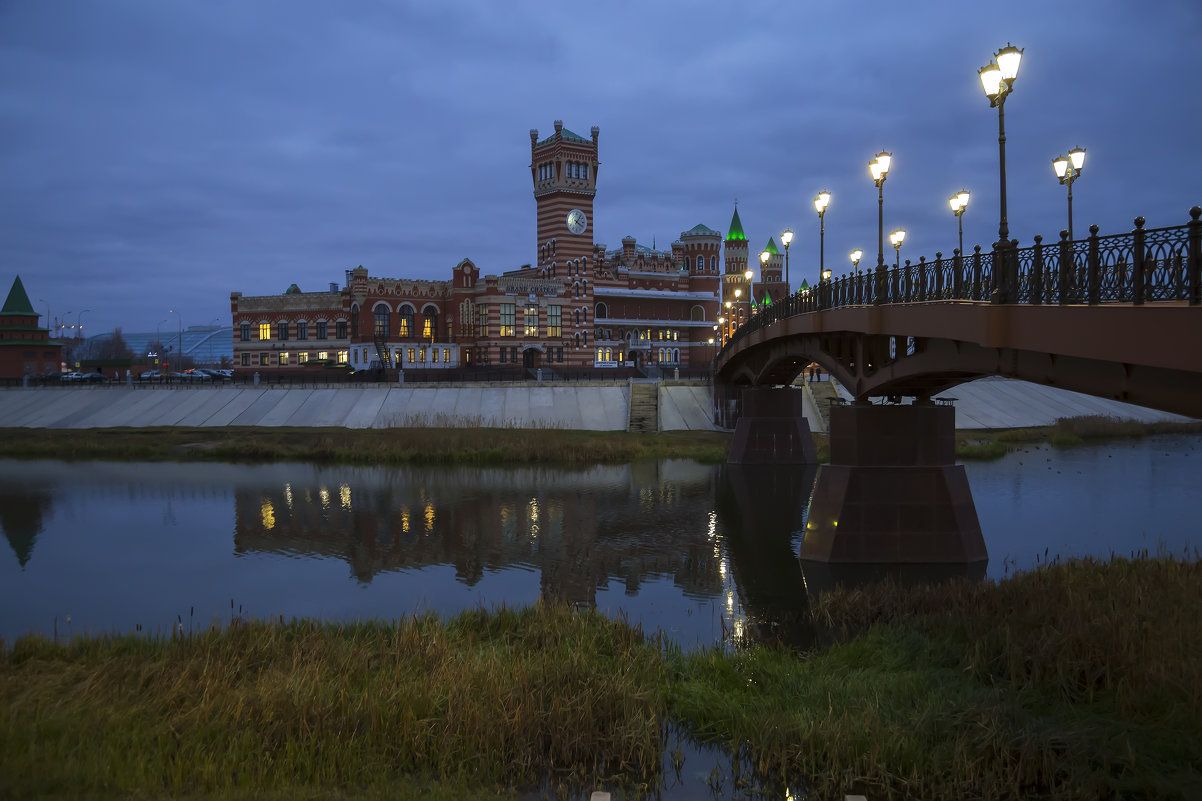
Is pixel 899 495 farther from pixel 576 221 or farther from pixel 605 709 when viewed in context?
pixel 576 221

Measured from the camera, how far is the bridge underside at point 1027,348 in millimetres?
11125

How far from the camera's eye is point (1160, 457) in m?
43.4

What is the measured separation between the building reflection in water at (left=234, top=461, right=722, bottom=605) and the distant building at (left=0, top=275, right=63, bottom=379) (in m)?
60.6

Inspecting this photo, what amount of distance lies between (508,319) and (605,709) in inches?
2685

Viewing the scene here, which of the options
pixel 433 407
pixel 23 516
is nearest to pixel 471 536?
pixel 23 516

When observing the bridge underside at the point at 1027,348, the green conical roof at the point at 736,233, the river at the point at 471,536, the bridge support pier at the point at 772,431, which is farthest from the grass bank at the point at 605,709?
the green conical roof at the point at 736,233

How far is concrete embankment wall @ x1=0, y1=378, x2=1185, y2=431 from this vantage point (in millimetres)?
59306

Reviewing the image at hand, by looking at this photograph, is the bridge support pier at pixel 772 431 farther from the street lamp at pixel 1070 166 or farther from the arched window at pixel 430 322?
the arched window at pixel 430 322

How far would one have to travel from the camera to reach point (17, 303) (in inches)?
3401

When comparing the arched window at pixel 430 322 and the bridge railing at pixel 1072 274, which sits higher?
the arched window at pixel 430 322

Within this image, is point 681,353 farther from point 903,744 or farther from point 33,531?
point 903,744

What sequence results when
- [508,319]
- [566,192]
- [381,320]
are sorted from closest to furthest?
[381,320]
[508,319]
[566,192]

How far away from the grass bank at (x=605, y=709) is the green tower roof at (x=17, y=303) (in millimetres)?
87120

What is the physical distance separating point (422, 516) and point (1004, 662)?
22.6 meters
